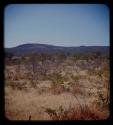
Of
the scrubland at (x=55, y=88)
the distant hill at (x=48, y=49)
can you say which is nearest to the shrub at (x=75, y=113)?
the scrubland at (x=55, y=88)

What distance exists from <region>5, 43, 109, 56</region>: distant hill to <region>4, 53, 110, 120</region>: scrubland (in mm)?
59

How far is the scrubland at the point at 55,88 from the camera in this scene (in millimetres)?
2559

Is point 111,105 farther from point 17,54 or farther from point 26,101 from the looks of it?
point 17,54

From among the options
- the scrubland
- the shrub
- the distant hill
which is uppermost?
the distant hill

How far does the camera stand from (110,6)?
2.51 metres

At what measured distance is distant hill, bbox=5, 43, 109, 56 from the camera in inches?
103

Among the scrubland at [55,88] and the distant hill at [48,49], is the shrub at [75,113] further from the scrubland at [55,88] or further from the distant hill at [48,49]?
the distant hill at [48,49]

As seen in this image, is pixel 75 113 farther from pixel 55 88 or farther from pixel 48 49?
pixel 48 49

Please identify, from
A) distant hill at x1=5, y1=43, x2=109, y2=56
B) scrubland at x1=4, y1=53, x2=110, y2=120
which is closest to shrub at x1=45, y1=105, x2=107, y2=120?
scrubland at x1=4, y1=53, x2=110, y2=120

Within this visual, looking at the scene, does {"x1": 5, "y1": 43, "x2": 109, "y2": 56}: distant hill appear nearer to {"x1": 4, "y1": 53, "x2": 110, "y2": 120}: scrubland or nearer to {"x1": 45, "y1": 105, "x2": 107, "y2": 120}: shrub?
A: {"x1": 4, "y1": 53, "x2": 110, "y2": 120}: scrubland

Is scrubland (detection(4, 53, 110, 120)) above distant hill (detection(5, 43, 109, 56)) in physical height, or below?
below

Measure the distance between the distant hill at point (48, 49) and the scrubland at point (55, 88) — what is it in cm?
6

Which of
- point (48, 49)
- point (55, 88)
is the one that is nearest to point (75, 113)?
point (55, 88)

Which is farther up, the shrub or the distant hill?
the distant hill
